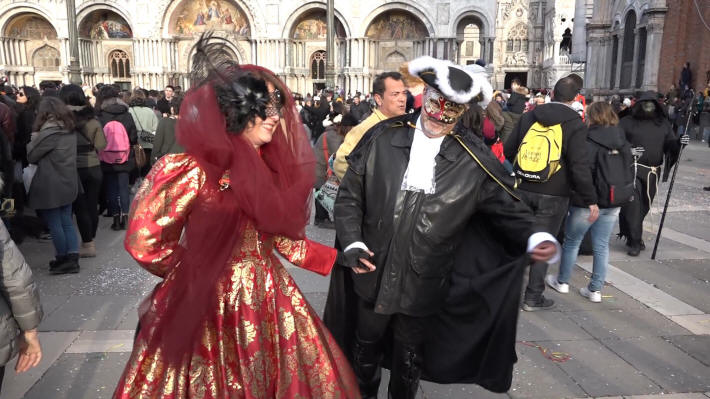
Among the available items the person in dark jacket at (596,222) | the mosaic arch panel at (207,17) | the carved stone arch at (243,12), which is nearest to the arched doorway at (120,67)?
the carved stone arch at (243,12)

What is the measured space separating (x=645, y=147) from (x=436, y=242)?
4775 millimetres

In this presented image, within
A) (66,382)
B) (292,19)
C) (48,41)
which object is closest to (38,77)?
(48,41)

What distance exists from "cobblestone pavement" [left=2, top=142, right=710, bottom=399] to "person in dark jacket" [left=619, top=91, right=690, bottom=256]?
467 mm

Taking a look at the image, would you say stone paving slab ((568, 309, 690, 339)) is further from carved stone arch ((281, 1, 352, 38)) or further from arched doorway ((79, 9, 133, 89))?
arched doorway ((79, 9, 133, 89))

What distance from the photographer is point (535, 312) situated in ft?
15.7

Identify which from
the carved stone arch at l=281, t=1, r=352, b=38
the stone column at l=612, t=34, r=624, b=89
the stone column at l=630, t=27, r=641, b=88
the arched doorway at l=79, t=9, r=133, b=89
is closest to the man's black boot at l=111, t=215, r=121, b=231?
the stone column at l=630, t=27, r=641, b=88

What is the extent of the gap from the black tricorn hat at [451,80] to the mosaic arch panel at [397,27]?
1322 inches

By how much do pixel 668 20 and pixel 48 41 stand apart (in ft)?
118

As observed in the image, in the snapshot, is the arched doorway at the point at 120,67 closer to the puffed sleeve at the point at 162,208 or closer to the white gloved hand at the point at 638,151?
the white gloved hand at the point at 638,151

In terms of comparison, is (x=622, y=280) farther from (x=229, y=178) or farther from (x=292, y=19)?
(x=292, y=19)

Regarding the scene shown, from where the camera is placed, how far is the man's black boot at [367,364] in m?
2.94

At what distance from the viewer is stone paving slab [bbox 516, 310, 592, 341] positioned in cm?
425

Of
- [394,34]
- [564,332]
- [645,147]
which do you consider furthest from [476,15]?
[564,332]

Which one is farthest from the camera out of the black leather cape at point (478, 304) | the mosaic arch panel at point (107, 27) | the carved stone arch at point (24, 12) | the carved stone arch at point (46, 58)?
the carved stone arch at point (46, 58)
